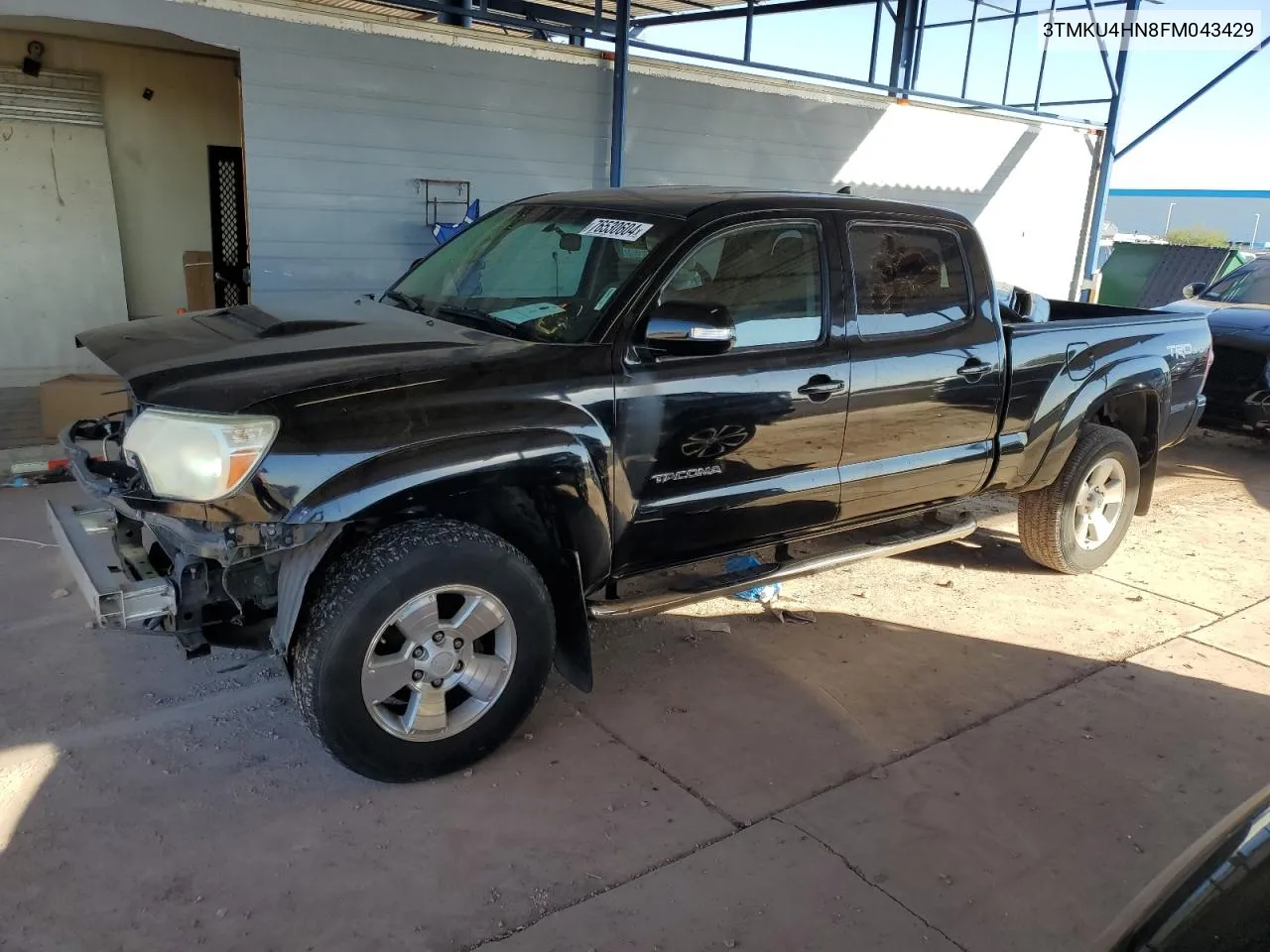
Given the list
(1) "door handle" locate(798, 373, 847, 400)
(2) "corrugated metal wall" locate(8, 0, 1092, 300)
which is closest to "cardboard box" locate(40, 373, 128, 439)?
(2) "corrugated metal wall" locate(8, 0, 1092, 300)

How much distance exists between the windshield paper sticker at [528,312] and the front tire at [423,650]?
0.89 meters

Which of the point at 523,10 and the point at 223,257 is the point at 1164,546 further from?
the point at 523,10

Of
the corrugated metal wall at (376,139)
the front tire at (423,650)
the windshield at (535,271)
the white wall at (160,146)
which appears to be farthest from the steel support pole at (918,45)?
the front tire at (423,650)

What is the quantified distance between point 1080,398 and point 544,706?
3.25 metres

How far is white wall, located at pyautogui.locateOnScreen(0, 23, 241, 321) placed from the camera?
917cm

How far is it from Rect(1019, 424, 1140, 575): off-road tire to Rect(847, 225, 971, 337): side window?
4.45ft

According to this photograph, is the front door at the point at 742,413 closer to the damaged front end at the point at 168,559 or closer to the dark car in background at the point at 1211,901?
the damaged front end at the point at 168,559

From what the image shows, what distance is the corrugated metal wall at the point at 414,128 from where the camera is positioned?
7141mm

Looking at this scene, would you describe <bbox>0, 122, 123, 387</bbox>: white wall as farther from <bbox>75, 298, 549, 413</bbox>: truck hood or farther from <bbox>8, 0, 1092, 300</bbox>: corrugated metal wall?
<bbox>75, 298, 549, 413</bbox>: truck hood

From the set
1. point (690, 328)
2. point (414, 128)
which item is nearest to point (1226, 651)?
point (690, 328)

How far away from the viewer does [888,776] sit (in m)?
3.57

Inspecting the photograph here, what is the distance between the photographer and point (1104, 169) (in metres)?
13.7

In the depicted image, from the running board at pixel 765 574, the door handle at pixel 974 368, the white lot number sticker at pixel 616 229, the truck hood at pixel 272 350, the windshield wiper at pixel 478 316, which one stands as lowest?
the running board at pixel 765 574

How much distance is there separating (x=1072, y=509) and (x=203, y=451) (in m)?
4.49
